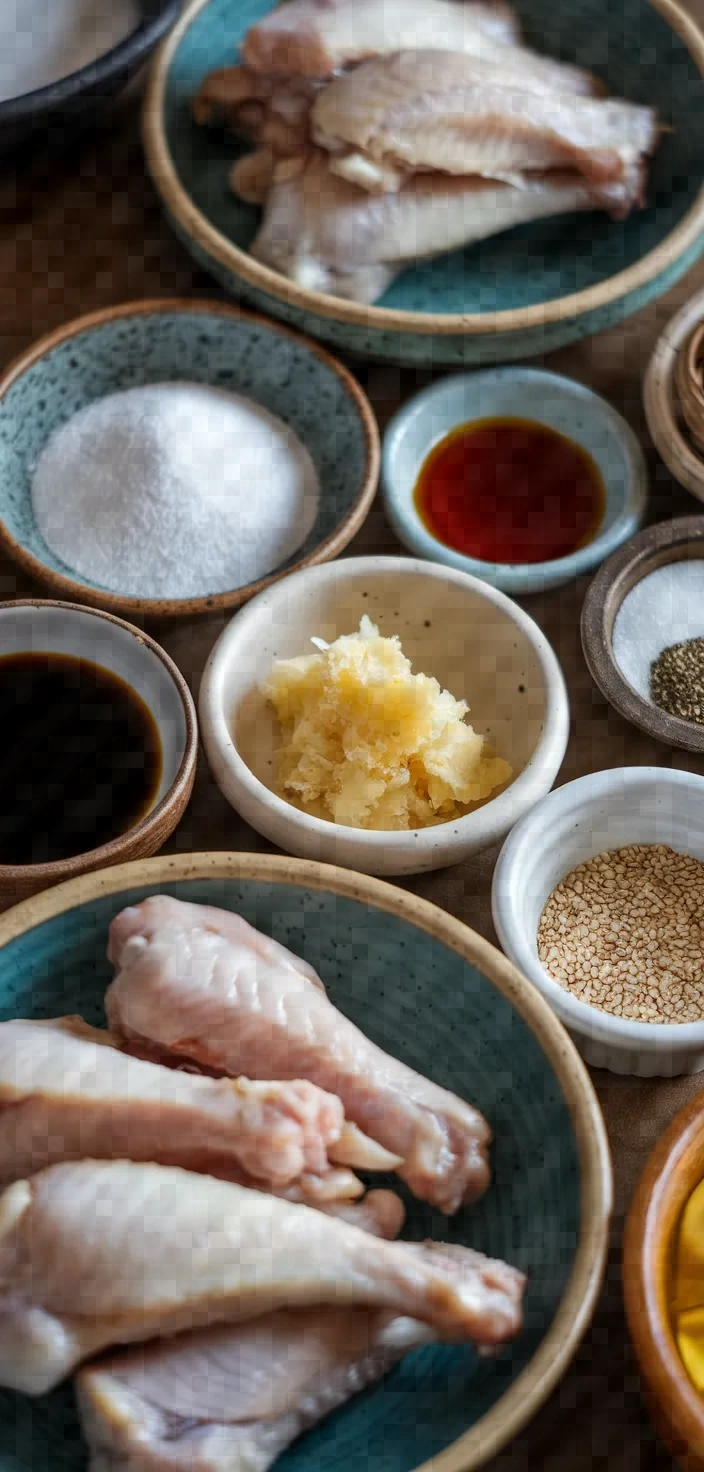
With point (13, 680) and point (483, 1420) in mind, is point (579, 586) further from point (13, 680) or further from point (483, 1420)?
point (483, 1420)

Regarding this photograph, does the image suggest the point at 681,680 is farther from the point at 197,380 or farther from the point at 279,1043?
the point at 197,380

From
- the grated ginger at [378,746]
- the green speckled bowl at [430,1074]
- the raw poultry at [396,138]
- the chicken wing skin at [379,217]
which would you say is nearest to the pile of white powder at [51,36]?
the raw poultry at [396,138]

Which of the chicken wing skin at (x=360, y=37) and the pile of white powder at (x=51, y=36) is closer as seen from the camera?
the chicken wing skin at (x=360, y=37)

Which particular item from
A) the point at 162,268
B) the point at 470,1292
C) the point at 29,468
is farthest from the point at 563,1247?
the point at 162,268

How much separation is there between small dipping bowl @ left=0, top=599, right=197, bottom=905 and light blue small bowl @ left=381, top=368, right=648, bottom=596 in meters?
0.41

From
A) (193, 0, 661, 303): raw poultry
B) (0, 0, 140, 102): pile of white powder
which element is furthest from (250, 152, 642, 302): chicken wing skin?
(0, 0, 140, 102): pile of white powder

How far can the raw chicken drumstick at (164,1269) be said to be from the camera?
3.32 feet

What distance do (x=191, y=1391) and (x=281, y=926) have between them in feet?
1.47

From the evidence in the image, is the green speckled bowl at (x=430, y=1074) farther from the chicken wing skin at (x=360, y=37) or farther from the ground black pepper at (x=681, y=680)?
the chicken wing skin at (x=360, y=37)

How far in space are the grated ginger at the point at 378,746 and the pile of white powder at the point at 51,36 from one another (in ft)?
3.88

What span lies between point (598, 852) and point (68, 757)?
64 cm

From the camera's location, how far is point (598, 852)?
1.51 metres

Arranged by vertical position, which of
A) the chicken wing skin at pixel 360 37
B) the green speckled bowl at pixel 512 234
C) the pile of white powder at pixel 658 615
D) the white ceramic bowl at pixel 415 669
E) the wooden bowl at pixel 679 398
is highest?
the chicken wing skin at pixel 360 37

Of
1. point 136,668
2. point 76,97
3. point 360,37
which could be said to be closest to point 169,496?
point 136,668
